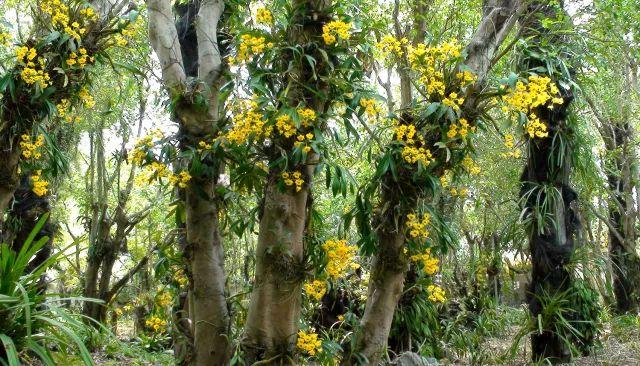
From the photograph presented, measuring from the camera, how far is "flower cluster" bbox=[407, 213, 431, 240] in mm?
3398

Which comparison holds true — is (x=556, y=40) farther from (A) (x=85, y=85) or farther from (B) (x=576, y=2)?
(A) (x=85, y=85)

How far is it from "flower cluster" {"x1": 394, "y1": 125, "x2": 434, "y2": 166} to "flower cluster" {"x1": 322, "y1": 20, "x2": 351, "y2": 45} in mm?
606

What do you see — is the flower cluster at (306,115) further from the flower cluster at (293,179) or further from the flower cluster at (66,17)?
the flower cluster at (66,17)

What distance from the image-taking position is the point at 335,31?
3.05 meters

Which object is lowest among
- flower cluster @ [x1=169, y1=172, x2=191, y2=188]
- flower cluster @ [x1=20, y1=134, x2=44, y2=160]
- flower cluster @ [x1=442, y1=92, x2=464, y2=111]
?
flower cluster @ [x1=169, y1=172, x2=191, y2=188]

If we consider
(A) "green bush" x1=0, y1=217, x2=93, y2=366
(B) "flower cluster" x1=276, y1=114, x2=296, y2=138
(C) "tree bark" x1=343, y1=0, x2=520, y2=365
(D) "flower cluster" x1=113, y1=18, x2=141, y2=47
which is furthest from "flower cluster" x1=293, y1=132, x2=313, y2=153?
(D) "flower cluster" x1=113, y1=18, x2=141, y2=47

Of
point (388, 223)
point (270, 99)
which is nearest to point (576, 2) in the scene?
point (388, 223)

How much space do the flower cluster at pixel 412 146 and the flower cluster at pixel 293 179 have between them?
598mm

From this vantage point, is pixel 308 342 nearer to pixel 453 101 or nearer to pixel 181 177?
pixel 181 177

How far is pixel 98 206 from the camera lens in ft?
25.3

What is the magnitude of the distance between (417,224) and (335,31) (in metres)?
1.16

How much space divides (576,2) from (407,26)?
1684mm

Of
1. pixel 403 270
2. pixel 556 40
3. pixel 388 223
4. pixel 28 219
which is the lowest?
pixel 403 270

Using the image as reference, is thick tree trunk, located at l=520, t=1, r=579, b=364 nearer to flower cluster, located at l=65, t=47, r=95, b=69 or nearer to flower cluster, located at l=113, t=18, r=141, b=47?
flower cluster, located at l=113, t=18, r=141, b=47
